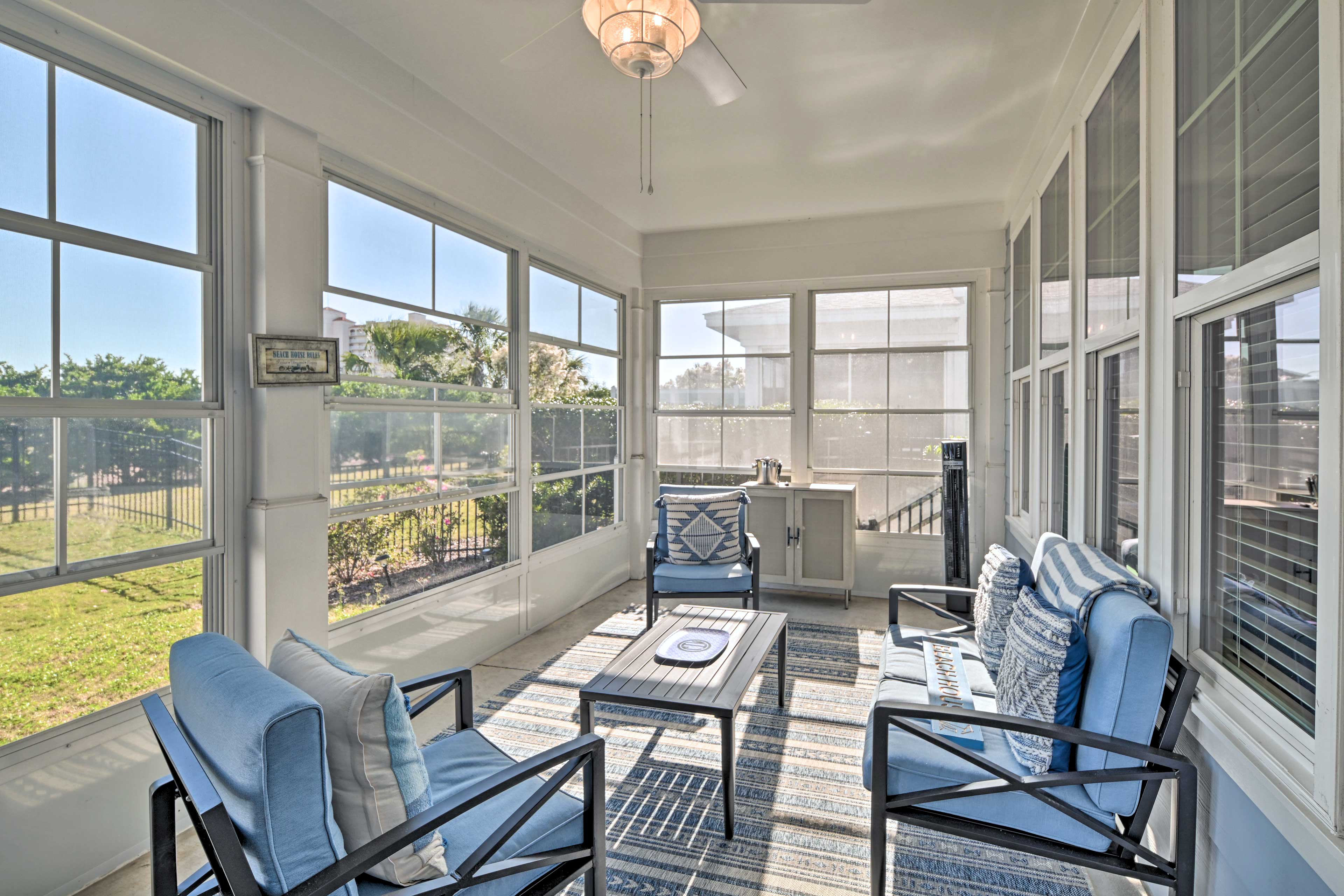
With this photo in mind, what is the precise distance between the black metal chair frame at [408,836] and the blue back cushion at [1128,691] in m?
1.26

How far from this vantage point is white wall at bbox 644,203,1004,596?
5.06 meters

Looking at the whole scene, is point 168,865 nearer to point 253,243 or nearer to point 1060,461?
point 253,243

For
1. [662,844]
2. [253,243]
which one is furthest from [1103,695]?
[253,243]

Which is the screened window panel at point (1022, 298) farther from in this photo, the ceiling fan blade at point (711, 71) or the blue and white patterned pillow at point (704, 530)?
the ceiling fan blade at point (711, 71)

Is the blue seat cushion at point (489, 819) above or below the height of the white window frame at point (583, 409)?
below

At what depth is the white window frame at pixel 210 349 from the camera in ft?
6.75

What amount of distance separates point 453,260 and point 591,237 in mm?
1570

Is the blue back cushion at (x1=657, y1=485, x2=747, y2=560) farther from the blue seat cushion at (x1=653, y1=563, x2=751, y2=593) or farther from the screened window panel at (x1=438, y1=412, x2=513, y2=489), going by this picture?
the screened window panel at (x1=438, y1=412, x2=513, y2=489)

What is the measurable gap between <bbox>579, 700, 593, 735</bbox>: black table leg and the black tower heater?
349cm

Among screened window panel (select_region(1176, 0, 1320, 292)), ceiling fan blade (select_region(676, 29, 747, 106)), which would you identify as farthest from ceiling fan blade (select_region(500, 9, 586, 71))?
screened window panel (select_region(1176, 0, 1320, 292))

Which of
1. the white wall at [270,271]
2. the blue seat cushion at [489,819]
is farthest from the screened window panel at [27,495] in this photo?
the blue seat cushion at [489,819]

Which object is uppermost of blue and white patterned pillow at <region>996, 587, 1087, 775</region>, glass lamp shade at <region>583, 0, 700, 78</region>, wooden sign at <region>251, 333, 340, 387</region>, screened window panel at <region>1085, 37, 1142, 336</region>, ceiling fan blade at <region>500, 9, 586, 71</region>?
ceiling fan blade at <region>500, 9, 586, 71</region>

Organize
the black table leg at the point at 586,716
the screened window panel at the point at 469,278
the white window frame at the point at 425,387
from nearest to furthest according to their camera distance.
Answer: the black table leg at the point at 586,716 < the white window frame at the point at 425,387 < the screened window panel at the point at 469,278

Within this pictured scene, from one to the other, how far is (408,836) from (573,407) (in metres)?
3.78
